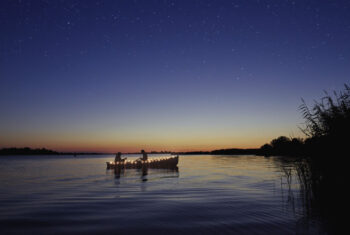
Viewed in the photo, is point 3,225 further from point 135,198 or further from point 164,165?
point 164,165

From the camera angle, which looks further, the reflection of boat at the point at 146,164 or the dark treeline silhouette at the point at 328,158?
the reflection of boat at the point at 146,164

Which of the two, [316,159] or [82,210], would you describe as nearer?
[316,159]

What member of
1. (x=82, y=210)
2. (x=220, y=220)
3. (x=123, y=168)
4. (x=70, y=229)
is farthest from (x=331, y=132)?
(x=123, y=168)

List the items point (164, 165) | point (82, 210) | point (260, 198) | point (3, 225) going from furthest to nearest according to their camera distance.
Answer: point (164, 165) < point (260, 198) < point (82, 210) < point (3, 225)

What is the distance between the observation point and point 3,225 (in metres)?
9.74

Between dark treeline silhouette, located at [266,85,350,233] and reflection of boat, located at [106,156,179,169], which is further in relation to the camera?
reflection of boat, located at [106,156,179,169]

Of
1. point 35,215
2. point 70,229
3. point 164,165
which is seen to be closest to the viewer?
point 70,229

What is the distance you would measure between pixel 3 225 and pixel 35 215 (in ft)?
5.82

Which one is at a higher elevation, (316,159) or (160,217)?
(316,159)

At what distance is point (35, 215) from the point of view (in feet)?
37.6

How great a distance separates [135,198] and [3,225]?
747 centimetres

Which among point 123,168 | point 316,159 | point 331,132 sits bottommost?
point 123,168

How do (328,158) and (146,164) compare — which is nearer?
(328,158)

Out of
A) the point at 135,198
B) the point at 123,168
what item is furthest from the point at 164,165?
the point at 135,198
